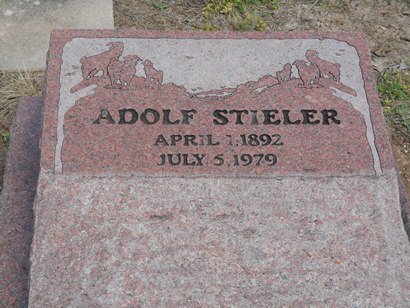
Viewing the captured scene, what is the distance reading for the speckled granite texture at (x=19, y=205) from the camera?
253 centimetres

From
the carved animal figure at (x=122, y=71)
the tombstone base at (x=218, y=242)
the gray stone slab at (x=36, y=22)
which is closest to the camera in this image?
the tombstone base at (x=218, y=242)

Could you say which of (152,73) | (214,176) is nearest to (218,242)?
(214,176)

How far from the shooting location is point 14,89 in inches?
154

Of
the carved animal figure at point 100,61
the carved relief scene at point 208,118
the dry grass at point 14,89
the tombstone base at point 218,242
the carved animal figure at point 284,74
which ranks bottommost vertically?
the dry grass at point 14,89

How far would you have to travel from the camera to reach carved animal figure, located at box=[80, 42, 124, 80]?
267 cm

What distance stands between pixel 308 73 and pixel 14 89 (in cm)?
205

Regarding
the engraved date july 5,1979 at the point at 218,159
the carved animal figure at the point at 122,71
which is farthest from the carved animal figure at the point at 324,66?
the carved animal figure at the point at 122,71

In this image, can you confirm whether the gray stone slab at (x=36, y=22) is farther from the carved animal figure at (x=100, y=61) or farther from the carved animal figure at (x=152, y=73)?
the carved animal figure at (x=152, y=73)

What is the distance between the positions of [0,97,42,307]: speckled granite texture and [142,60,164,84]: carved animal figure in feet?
2.51

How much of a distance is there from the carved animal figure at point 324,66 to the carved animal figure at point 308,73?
2 cm

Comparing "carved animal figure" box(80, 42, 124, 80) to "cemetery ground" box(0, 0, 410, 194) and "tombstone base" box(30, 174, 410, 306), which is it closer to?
"tombstone base" box(30, 174, 410, 306)

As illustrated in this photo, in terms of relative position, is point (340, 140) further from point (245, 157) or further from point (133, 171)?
point (133, 171)

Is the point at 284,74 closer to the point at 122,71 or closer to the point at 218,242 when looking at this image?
the point at 122,71

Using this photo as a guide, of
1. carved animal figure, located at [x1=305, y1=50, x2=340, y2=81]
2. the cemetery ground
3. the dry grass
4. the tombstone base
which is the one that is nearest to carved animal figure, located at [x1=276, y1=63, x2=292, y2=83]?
carved animal figure, located at [x1=305, y1=50, x2=340, y2=81]
